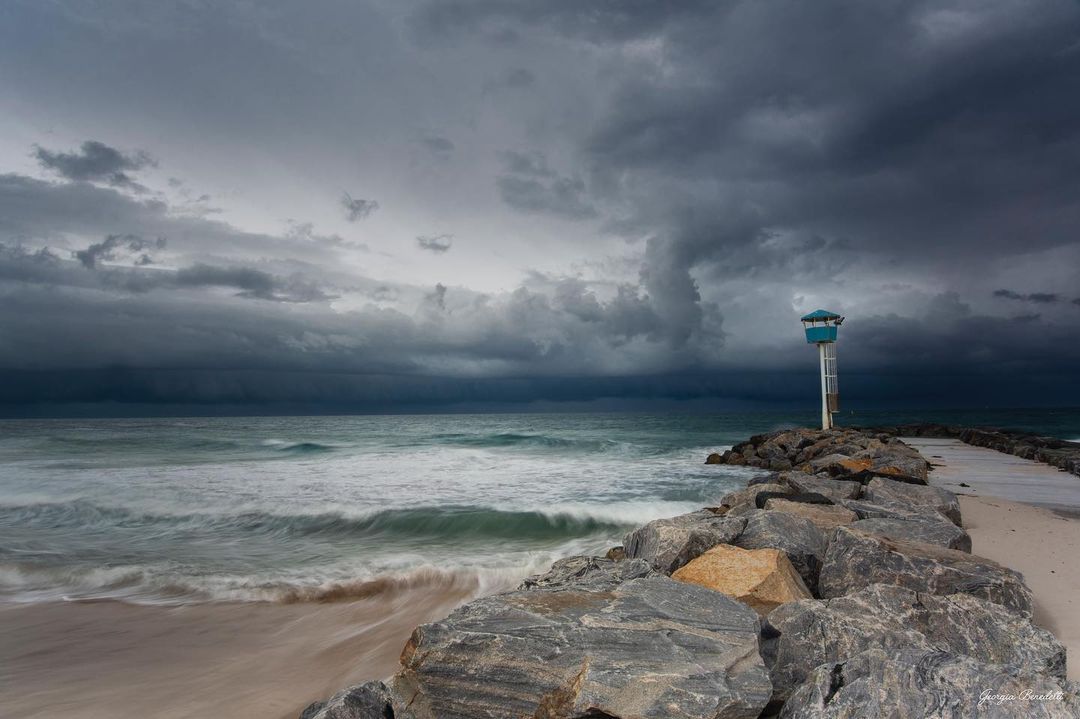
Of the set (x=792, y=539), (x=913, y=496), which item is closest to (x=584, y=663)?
(x=792, y=539)

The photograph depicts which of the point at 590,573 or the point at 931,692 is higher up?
the point at 931,692

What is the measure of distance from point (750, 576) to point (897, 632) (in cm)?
138

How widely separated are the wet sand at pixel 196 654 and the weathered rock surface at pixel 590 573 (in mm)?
1596

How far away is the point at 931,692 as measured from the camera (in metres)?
2.44

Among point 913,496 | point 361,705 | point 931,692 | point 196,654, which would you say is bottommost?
point 196,654

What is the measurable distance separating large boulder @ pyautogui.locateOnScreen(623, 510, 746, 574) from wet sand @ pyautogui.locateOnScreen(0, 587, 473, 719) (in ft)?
8.49

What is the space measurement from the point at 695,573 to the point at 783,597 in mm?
672

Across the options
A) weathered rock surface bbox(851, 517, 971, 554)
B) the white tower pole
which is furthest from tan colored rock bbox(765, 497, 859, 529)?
the white tower pole

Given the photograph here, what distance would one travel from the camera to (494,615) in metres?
3.34

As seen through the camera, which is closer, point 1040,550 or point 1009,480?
point 1040,550

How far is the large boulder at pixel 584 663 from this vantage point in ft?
8.82

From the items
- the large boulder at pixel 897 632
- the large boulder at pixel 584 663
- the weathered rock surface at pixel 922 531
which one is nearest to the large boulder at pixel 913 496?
the weathered rock surface at pixel 922 531

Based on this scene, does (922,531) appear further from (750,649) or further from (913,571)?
(750,649)

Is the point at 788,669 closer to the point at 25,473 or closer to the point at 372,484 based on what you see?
the point at 372,484
